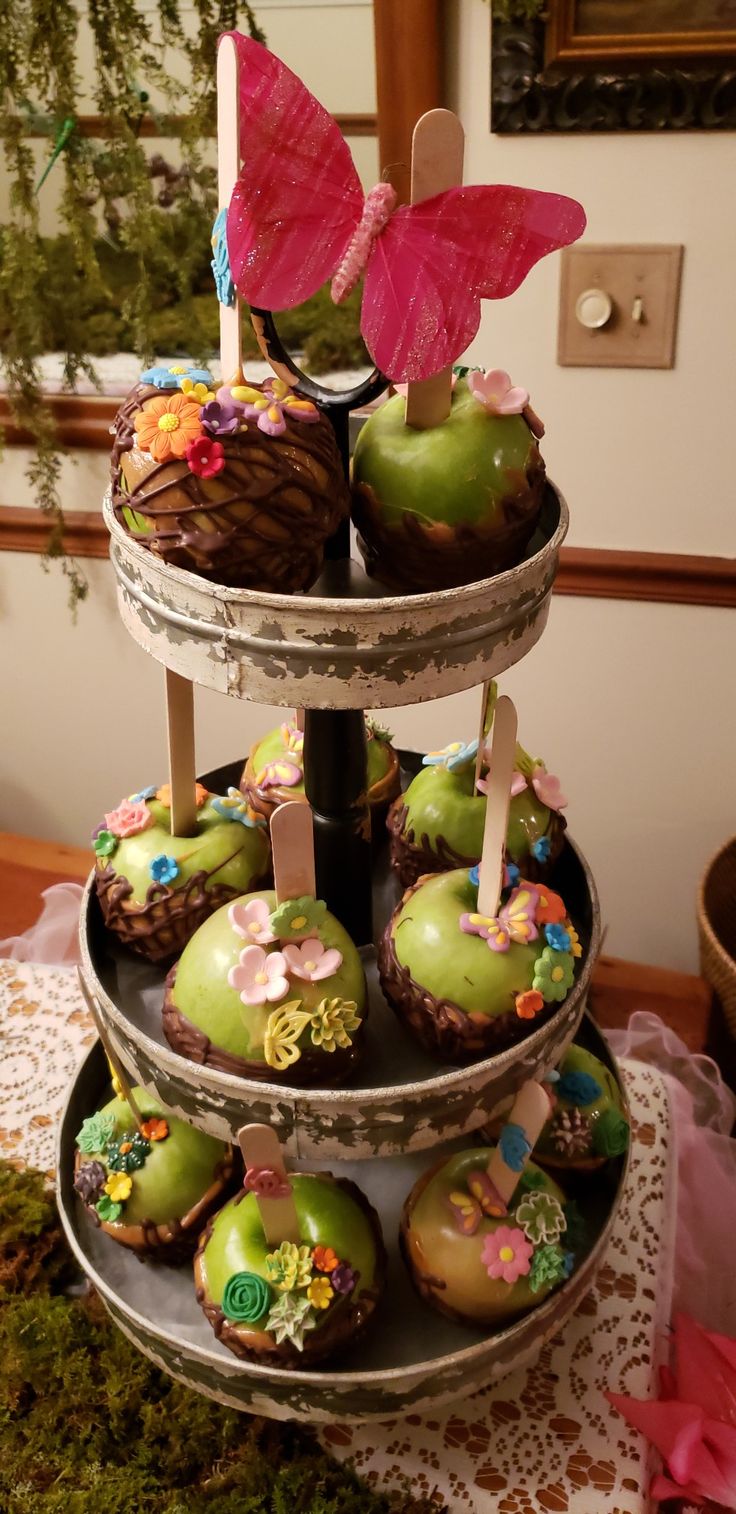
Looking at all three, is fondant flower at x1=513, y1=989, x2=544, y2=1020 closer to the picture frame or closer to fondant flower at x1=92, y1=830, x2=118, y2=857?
fondant flower at x1=92, y1=830, x2=118, y2=857

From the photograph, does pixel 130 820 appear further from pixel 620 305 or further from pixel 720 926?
pixel 720 926

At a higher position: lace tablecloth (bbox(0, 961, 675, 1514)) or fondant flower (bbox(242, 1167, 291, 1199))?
fondant flower (bbox(242, 1167, 291, 1199))

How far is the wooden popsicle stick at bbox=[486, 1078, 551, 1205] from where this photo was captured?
2.29ft

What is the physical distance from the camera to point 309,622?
1.81 feet

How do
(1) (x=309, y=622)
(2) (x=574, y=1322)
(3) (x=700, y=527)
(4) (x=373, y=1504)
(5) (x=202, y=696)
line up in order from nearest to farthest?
(1) (x=309, y=622) < (4) (x=373, y=1504) < (2) (x=574, y=1322) < (3) (x=700, y=527) < (5) (x=202, y=696)

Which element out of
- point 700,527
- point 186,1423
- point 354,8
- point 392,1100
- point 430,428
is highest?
point 354,8

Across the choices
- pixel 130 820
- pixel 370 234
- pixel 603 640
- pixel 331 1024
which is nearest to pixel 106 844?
pixel 130 820

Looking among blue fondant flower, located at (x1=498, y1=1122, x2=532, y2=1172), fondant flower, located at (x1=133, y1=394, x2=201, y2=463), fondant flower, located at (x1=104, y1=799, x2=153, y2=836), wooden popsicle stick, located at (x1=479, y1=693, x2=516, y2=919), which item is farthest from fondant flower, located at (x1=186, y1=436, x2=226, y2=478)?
blue fondant flower, located at (x1=498, y1=1122, x2=532, y2=1172)

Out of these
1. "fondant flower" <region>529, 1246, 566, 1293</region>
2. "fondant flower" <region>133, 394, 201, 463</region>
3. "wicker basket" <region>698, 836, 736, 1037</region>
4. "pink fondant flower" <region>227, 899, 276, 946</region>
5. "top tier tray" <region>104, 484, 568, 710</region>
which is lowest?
"wicker basket" <region>698, 836, 736, 1037</region>

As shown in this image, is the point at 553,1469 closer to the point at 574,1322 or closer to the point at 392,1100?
the point at 574,1322

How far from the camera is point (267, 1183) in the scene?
667mm

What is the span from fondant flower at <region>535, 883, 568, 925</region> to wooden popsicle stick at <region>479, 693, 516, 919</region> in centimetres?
3

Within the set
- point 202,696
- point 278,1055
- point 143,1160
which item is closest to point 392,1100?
point 278,1055

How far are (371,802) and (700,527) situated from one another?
0.61 m
